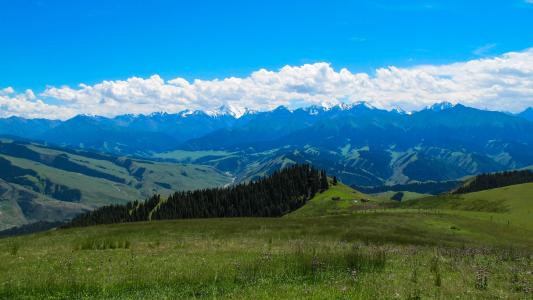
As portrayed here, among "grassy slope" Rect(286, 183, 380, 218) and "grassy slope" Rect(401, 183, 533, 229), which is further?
"grassy slope" Rect(286, 183, 380, 218)

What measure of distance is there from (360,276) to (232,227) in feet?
114

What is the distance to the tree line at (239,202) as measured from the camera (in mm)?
164125

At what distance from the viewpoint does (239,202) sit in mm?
172750

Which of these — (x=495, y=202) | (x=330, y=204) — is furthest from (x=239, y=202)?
(x=495, y=202)

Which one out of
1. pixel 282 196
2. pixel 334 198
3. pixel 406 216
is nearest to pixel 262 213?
pixel 282 196

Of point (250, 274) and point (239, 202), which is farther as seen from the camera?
point (239, 202)

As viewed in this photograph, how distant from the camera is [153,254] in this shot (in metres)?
29.7

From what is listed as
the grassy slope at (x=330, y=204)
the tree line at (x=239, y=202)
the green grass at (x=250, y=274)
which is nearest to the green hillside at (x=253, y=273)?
the green grass at (x=250, y=274)

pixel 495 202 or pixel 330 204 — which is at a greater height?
pixel 495 202

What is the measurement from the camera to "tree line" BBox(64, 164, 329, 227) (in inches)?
6462

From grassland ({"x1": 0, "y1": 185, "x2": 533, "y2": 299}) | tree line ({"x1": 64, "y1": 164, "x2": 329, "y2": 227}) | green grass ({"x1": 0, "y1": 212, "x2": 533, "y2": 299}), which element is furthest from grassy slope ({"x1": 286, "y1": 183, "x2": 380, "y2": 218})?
grassland ({"x1": 0, "y1": 185, "x2": 533, "y2": 299})

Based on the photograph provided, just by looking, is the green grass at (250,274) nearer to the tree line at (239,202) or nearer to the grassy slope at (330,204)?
the grassy slope at (330,204)

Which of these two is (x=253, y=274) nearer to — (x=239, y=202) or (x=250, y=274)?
(x=250, y=274)

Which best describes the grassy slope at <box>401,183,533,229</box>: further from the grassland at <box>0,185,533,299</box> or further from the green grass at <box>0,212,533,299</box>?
the grassland at <box>0,185,533,299</box>
